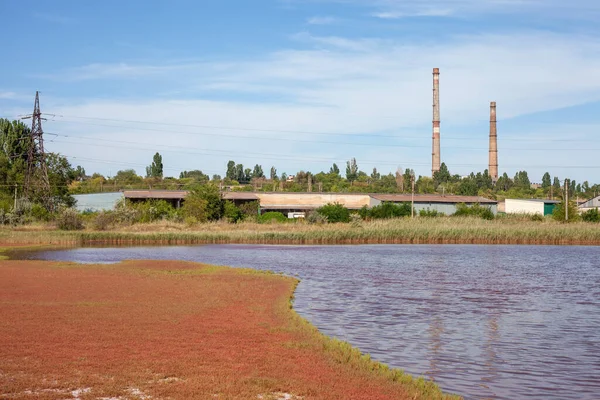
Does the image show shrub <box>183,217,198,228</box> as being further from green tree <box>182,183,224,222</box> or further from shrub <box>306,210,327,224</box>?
shrub <box>306,210,327,224</box>

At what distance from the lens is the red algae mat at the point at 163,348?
12125mm

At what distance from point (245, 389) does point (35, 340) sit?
6152 mm

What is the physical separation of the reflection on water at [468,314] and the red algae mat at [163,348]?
1.83 m

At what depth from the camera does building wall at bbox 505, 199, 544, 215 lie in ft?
391

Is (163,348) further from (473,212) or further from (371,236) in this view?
(473,212)

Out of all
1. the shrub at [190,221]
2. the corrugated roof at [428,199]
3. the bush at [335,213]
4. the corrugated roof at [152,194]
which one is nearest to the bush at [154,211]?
the shrub at [190,221]

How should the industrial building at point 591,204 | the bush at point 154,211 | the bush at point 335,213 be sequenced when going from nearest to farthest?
1. the bush at point 154,211
2. the bush at point 335,213
3. the industrial building at point 591,204

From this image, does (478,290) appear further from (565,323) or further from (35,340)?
(35,340)

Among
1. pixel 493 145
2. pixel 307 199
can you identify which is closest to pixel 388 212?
pixel 307 199

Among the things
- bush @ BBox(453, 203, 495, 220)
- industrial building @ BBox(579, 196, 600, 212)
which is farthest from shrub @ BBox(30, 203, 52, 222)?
industrial building @ BBox(579, 196, 600, 212)

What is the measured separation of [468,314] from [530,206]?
341 ft

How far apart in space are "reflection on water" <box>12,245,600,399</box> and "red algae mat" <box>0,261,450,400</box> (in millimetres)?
1829

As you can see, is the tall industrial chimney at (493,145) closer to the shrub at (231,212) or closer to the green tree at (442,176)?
the green tree at (442,176)

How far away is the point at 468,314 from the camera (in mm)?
23297
